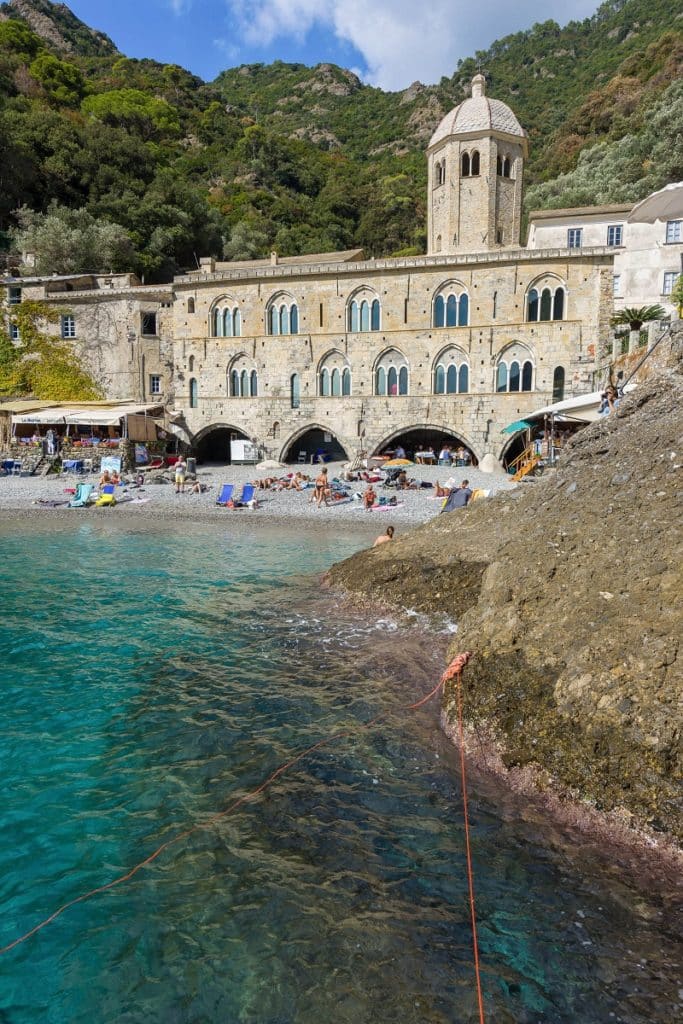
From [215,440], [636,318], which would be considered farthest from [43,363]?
[636,318]

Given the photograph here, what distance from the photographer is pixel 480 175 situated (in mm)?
35656

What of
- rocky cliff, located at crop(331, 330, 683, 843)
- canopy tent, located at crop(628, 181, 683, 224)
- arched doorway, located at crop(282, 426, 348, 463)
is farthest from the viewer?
arched doorway, located at crop(282, 426, 348, 463)

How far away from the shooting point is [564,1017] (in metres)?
3.74

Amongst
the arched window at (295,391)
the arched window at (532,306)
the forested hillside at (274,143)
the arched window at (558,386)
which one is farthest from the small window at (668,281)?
the arched window at (295,391)

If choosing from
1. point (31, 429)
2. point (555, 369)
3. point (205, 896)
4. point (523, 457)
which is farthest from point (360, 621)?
point (31, 429)

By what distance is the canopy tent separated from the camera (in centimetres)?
3186

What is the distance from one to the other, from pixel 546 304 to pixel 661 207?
28.1 ft

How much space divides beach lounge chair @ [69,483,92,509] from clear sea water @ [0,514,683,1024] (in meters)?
15.7

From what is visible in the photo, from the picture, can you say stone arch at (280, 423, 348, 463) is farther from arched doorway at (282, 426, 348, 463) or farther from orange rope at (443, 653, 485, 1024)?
orange rope at (443, 653, 485, 1024)

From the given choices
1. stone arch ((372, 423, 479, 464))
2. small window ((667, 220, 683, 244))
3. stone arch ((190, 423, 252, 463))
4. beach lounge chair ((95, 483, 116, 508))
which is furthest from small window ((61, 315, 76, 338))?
small window ((667, 220, 683, 244))

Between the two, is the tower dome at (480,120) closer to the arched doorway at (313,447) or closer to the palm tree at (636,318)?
the palm tree at (636,318)

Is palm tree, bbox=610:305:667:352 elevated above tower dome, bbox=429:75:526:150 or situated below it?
below

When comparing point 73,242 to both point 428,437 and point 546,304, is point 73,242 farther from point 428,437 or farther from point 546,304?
point 546,304

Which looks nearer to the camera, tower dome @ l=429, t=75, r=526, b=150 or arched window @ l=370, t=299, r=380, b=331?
arched window @ l=370, t=299, r=380, b=331
